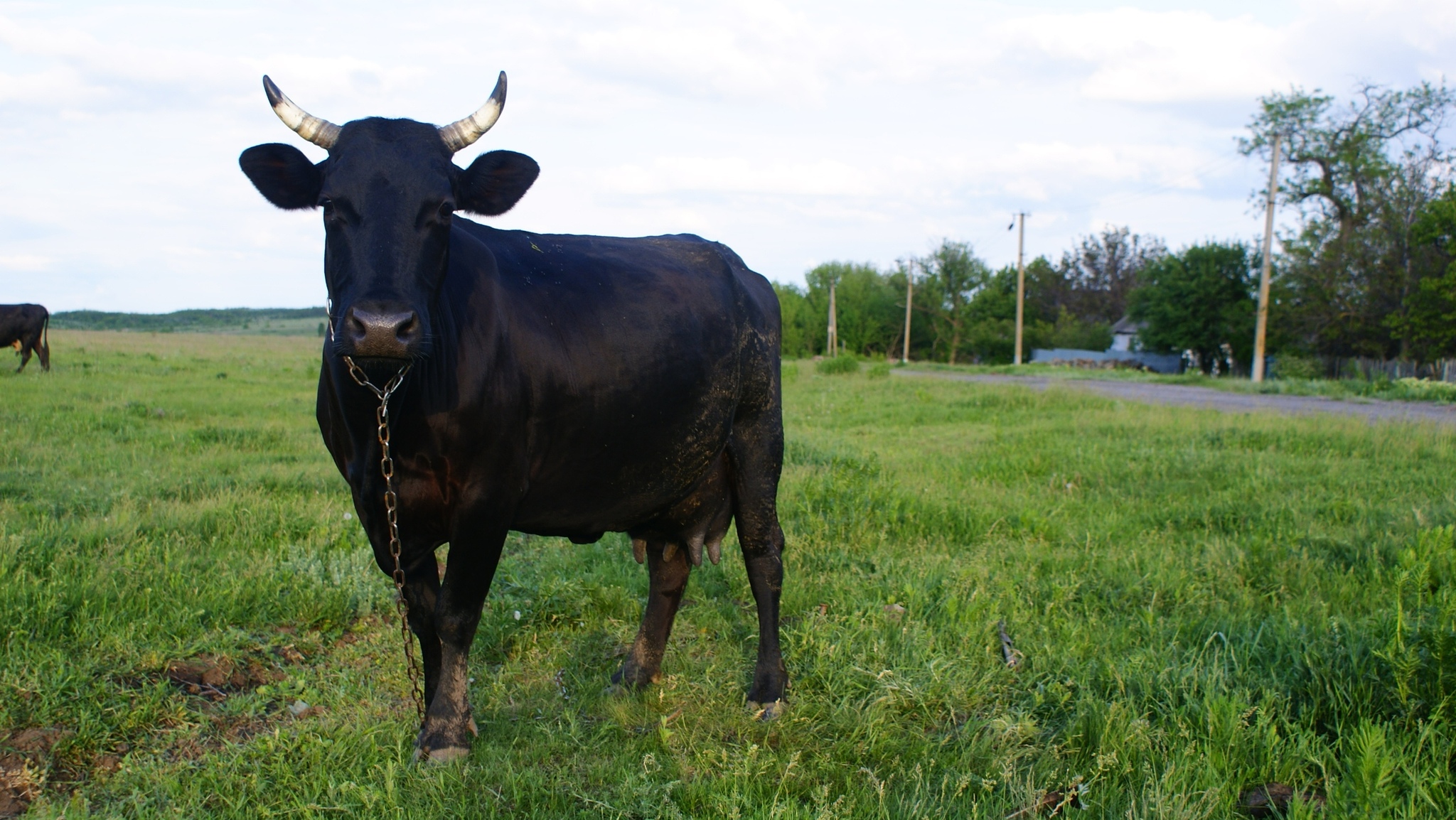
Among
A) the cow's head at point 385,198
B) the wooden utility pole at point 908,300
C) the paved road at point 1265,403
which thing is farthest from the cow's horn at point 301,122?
the wooden utility pole at point 908,300

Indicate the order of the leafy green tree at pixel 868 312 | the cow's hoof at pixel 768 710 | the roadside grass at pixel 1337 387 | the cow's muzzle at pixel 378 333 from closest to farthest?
the cow's muzzle at pixel 378 333
the cow's hoof at pixel 768 710
the roadside grass at pixel 1337 387
the leafy green tree at pixel 868 312

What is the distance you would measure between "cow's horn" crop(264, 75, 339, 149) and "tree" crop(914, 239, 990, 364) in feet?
225

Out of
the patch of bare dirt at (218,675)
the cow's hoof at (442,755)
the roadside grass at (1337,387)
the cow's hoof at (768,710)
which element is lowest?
the cow's hoof at (768,710)

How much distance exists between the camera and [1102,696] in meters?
3.72

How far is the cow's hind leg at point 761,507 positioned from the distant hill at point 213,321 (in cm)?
9668

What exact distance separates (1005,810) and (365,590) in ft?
11.2

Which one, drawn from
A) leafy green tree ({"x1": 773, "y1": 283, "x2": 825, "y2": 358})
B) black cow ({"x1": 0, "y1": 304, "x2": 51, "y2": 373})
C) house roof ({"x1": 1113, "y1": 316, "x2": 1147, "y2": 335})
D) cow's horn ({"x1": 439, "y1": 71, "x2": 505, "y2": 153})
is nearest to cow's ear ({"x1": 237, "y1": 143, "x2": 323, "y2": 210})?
cow's horn ({"x1": 439, "y1": 71, "x2": 505, "y2": 153})

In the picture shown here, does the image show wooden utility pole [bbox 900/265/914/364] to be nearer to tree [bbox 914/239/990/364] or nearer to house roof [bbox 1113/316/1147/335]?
tree [bbox 914/239/990/364]

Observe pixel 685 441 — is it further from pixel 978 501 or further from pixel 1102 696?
Result: pixel 978 501

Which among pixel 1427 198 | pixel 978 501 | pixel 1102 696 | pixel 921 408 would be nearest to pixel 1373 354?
pixel 1427 198

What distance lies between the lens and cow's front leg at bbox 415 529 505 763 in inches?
130

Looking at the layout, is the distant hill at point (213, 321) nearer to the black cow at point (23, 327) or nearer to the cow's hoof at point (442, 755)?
the black cow at point (23, 327)

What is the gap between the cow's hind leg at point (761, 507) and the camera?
14.2 feet

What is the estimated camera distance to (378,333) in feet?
8.70
